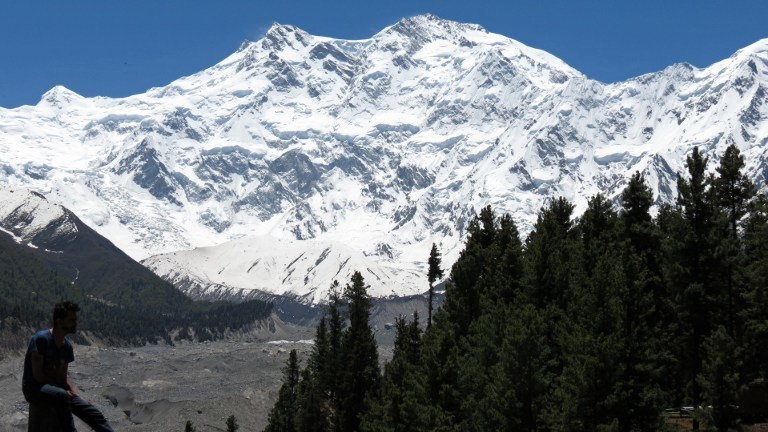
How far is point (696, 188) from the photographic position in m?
62.7

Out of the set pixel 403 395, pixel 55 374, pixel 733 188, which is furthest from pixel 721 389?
pixel 55 374

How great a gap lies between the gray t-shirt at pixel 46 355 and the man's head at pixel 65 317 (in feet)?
0.93

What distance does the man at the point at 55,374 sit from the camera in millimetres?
20781

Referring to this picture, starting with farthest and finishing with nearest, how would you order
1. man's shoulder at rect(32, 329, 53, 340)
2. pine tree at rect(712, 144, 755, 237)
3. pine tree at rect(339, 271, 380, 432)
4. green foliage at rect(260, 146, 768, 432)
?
pine tree at rect(339, 271, 380, 432) < pine tree at rect(712, 144, 755, 237) < green foliage at rect(260, 146, 768, 432) < man's shoulder at rect(32, 329, 53, 340)

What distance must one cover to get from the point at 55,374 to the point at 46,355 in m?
0.45

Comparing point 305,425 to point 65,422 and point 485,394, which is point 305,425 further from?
point 65,422

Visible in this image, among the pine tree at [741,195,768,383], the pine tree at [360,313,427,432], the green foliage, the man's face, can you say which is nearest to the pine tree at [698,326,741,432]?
the green foliage

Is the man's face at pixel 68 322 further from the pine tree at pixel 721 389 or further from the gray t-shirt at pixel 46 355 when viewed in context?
the pine tree at pixel 721 389

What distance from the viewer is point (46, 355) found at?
68.6 feet

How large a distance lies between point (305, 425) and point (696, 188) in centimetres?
5676

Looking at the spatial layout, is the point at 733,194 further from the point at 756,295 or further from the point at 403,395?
the point at 403,395

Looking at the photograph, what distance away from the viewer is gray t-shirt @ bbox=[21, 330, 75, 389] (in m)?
20.8

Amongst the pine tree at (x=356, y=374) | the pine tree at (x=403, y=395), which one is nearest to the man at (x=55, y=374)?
the pine tree at (x=403, y=395)

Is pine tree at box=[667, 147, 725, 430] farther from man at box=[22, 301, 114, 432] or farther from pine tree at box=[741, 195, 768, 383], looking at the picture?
man at box=[22, 301, 114, 432]
